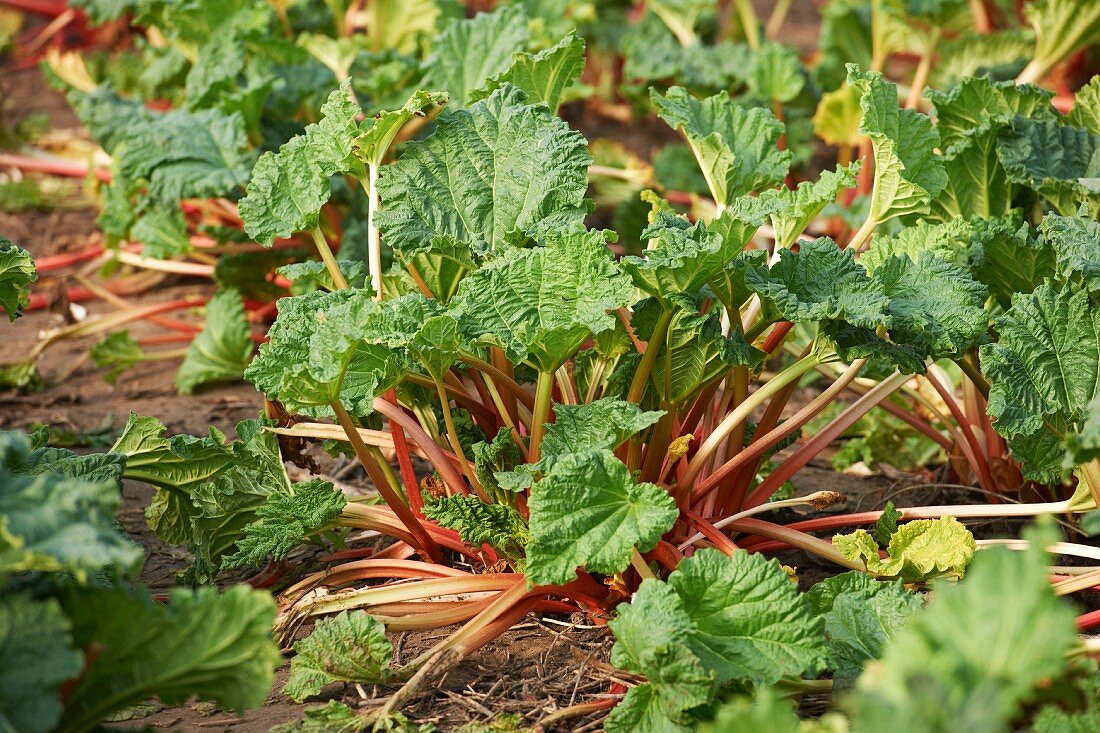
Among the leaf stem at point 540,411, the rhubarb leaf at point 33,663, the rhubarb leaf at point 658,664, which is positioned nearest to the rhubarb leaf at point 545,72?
the leaf stem at point 540,411

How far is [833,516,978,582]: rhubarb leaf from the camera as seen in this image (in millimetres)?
2162

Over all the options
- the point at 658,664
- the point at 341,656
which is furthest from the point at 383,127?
the point at 658,664

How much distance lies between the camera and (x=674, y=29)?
4758mm

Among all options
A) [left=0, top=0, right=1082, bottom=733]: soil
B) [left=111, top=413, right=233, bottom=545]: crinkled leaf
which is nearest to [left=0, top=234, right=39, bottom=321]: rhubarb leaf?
[left=111, top=413, right=233, bottom=545]: crinkled leaf

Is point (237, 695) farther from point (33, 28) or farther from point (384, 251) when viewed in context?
point (33, 28)

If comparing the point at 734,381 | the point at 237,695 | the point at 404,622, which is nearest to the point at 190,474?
the point at 404,622

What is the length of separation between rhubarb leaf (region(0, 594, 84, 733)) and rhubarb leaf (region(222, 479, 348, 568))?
601 millimetres

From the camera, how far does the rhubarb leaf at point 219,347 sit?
3443mm

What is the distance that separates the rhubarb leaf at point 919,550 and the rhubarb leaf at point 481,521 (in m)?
0.63

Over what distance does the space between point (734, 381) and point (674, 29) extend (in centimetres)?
282

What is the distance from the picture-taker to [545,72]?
2.60 m

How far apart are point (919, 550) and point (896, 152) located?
0.80 metres

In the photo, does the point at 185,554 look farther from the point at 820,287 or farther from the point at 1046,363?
the point at 1046,363

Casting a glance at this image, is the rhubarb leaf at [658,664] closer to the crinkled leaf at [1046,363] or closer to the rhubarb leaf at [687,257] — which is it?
the rhubarb leaf at [687,257]
